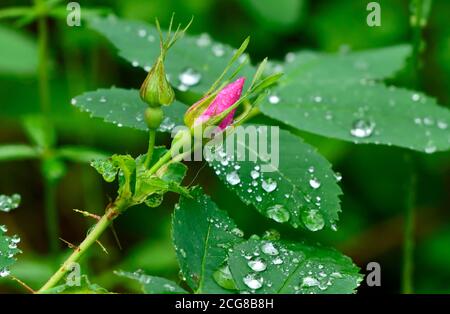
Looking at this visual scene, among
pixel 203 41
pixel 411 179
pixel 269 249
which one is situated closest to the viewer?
pixel 269 249

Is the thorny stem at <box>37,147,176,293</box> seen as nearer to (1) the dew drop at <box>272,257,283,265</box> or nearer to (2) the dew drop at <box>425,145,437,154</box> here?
(1) the dew drop at <box>272,257,283,265</box>

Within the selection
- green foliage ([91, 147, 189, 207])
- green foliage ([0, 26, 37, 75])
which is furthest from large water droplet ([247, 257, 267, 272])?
green foliage ([0, 26, 37, 75])

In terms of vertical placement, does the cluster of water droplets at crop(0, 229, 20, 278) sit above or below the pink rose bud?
below

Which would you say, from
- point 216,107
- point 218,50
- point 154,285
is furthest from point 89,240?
point 218,50

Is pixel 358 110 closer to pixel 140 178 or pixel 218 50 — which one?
pixel 218 50

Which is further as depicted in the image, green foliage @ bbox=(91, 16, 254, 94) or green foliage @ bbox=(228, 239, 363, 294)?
green foliage @ bbox=(91, 16, 254, 94)
